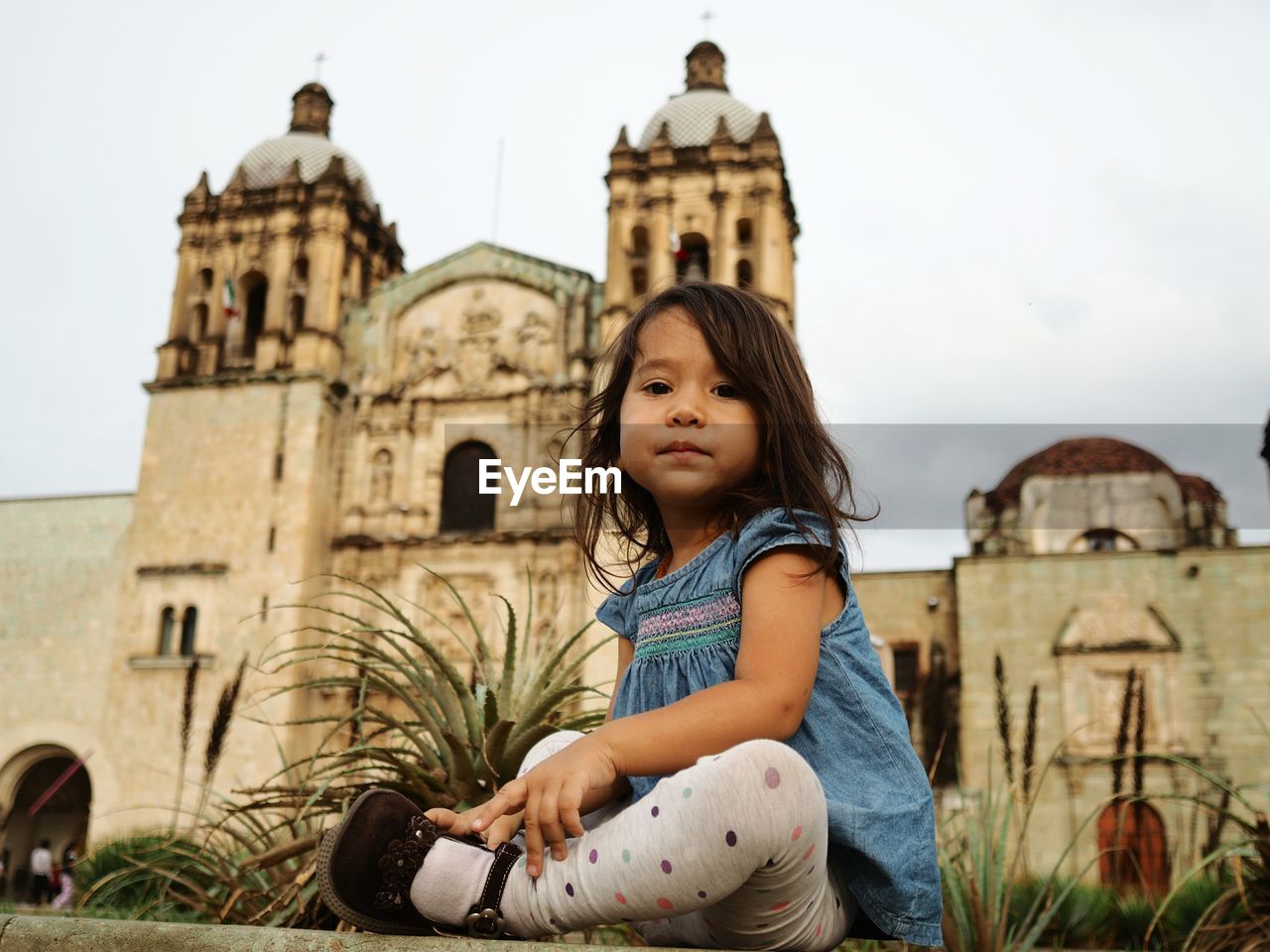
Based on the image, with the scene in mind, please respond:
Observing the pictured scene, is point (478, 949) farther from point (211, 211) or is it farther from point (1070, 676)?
point (211, 211)

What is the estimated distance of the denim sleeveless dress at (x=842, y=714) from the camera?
5.68 feet

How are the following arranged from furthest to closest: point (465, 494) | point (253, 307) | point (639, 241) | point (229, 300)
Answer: point (253, 307), point (229, 300), point (639, 241), point (465, 494)

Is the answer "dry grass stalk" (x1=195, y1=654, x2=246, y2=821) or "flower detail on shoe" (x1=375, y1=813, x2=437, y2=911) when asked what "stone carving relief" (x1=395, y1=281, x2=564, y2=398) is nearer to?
"dry grass stalk" (x1=195, y1=654, x2=246, y2=821)

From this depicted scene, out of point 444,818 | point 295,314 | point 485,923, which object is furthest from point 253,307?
point 485,923

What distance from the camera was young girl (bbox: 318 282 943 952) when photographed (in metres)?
1.52

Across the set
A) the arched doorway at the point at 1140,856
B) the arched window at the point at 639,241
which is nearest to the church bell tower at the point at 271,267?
the arched window at the point at 639,241

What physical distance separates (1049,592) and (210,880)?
15.1 m

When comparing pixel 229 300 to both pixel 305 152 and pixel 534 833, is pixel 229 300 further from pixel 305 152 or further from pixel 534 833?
pixel 534 833

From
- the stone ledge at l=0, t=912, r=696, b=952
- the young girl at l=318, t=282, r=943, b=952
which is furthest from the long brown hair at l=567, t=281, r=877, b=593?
the stone ledge at l=0, t=912, r=696, b=952

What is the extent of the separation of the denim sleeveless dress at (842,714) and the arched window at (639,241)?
56.9ft

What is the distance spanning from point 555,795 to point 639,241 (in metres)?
18.0

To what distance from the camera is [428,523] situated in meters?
18.3

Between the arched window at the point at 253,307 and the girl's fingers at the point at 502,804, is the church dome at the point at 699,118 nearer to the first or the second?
the arched window at the point at 253,307

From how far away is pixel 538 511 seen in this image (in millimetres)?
18344
